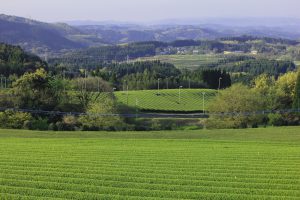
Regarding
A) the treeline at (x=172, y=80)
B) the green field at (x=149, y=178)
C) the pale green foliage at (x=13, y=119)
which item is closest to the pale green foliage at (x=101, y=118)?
the pale green foliage at (x=13, y=119)

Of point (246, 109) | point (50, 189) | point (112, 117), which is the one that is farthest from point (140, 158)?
point (246, 109)

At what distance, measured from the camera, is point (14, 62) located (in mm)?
107812

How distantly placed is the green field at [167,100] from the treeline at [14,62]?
2469 cm

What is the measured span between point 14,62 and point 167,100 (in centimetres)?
3972

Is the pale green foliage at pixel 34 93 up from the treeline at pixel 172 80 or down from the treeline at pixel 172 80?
up

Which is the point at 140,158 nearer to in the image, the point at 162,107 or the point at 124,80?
the point at 162,107

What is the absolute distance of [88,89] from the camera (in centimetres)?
8162

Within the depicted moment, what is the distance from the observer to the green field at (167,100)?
3459 inches

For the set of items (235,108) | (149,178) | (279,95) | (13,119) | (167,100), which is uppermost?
(149,178)

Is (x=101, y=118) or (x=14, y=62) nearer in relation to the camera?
(x=101, y=118)

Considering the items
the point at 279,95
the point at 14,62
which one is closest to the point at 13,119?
the point at 279,95

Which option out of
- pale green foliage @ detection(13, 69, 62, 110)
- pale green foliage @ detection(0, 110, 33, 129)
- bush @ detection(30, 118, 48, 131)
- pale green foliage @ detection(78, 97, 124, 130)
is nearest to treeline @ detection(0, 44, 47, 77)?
pale green foliage @ detection(13, 69, 62, 110)

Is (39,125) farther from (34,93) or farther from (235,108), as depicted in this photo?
(235,108)

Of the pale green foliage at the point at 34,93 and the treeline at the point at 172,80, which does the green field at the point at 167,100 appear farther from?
the pale green foliage at the point at 34,93
